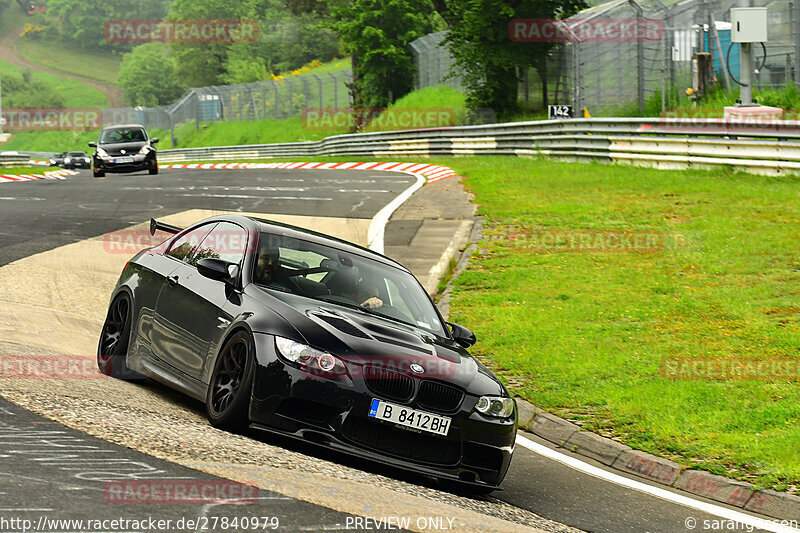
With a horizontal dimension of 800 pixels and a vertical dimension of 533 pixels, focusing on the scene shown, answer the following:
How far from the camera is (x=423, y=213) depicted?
19125 mm

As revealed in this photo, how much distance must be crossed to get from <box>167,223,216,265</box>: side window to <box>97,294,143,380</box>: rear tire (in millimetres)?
568

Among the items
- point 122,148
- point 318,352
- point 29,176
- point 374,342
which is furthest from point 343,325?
point 29,176

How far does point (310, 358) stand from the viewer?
619cm

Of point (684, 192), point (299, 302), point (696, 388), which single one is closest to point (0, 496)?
point (299, 302)

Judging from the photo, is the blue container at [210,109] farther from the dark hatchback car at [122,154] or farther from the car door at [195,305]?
the car door at [195,305]

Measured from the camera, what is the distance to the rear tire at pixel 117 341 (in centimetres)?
825

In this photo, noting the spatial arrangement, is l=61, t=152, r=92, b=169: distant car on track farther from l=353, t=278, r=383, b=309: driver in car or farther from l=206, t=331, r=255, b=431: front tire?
l=206, t=331, r=255, b=431: front tire

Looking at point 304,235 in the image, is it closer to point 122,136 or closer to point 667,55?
point 667,55

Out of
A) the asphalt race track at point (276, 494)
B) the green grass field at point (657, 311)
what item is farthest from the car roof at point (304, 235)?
the green grass field at point (657, 311)

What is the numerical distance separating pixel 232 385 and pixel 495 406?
171 centimetres

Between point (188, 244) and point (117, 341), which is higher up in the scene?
point (188, 244)

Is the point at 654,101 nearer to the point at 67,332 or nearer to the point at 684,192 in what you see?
the point at 684,192

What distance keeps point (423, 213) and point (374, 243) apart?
3.27 metres

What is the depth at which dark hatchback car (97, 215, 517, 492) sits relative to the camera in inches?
242
